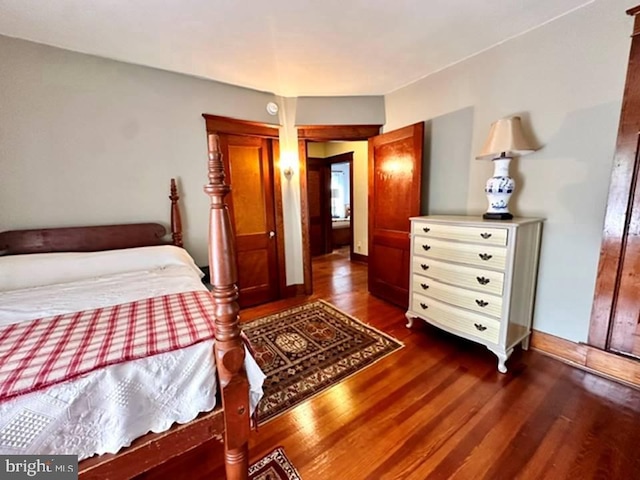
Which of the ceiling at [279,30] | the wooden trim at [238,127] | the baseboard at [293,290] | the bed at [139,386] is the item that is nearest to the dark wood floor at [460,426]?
the bed at [139,386]

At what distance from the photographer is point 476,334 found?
2129 millimetres

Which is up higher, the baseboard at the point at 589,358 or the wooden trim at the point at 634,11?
the wooden trim at the point at 634,11

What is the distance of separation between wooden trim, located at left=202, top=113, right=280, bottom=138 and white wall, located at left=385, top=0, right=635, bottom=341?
1986mm

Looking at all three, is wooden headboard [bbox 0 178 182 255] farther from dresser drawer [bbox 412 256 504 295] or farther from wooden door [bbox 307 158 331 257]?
wooden door [bbox 307 158 331 257]

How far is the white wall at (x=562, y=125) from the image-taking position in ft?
5.97

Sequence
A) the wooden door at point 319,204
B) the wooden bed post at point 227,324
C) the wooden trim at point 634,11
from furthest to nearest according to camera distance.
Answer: the wooden door at point 319,204 < the wooden trim at point 634,11 < the wooden bed post at point 227,324

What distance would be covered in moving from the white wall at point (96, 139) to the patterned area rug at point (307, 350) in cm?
122

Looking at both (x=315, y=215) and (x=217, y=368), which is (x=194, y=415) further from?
(x=315, y=215)

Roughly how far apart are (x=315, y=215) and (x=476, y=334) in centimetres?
416

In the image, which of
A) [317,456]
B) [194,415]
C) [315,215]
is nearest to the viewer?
[194,415]

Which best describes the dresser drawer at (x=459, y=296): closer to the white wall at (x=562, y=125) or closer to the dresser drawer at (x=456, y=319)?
the dresser drawer at (x=456, y=319)

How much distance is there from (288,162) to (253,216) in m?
0.80

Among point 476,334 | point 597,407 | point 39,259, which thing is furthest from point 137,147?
point 597,407

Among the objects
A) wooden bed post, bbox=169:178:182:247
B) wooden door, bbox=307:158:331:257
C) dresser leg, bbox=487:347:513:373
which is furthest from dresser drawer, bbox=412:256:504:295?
wooden door, bbox=307:158:331:257
